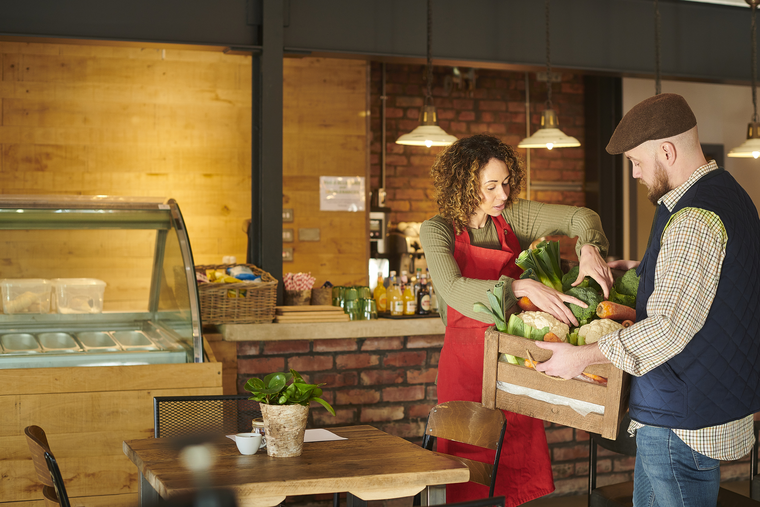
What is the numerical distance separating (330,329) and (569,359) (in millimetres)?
1930

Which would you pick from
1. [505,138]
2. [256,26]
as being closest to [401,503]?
[256,26]

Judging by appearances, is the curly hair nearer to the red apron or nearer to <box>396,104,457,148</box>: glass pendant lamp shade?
the red apron

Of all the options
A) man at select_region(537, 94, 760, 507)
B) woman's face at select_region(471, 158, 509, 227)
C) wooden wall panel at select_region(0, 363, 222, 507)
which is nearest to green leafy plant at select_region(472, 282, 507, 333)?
man at select_region(537, 94, 760, 507)

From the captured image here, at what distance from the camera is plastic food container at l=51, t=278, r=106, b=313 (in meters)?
3.14

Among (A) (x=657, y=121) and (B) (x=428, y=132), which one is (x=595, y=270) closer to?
(A) (x=657, y=121)

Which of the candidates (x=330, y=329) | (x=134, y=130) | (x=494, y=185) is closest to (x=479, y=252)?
(x=494, y=185)

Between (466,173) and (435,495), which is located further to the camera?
(466,173)

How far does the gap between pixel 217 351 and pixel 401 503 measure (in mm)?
1469

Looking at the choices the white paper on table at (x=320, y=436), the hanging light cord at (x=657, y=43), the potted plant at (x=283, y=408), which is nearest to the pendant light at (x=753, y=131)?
the hanging light cord at (x=657, y=43)

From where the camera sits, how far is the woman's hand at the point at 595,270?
2039mm

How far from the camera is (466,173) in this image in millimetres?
2426

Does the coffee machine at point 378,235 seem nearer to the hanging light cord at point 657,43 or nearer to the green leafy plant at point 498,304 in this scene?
the hanging light cord at point 657,43

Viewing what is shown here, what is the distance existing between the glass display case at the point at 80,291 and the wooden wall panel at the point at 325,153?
9.34 feet

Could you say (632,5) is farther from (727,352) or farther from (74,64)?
(74,64)
